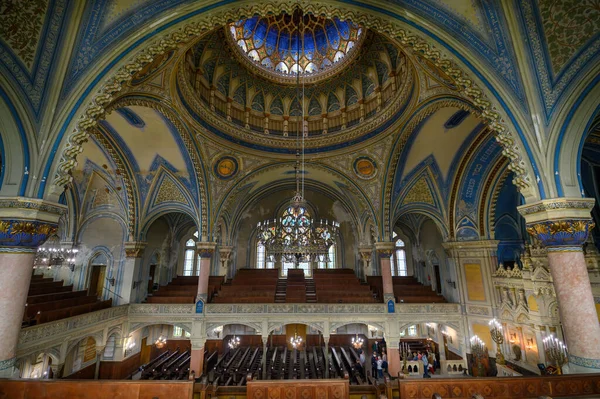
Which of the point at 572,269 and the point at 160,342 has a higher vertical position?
the point at 572,269

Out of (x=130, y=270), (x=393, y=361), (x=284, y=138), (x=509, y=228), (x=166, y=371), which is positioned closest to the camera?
(x=166, y=371)

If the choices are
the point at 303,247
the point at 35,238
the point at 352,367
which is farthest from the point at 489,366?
the point at 35,238

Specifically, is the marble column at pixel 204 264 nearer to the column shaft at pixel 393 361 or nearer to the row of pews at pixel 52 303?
the row of pews at pixel 52 303

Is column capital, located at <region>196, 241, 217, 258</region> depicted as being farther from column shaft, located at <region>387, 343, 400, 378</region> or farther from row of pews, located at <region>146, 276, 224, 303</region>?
column shaft, located at <region>387, 343, 400, 378</region>

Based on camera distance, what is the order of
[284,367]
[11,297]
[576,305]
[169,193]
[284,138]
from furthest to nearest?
[284,138]
[169,193]
[284,367]
[576,305]
[11,297]

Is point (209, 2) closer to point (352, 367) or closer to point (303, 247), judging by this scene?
point (303, 247)

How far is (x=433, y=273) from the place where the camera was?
62.7 feet

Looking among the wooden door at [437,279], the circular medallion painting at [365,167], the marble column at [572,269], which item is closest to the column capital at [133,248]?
the circular medallion painting at [365,167]

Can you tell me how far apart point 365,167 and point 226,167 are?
292 inches

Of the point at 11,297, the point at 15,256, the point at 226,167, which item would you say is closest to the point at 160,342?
the point at 226,167

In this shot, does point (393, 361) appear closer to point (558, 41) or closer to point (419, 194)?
point (419, 194)

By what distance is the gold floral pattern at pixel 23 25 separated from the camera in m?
5.41

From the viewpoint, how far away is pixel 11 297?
5.41m

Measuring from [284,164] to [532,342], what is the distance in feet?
45.0
